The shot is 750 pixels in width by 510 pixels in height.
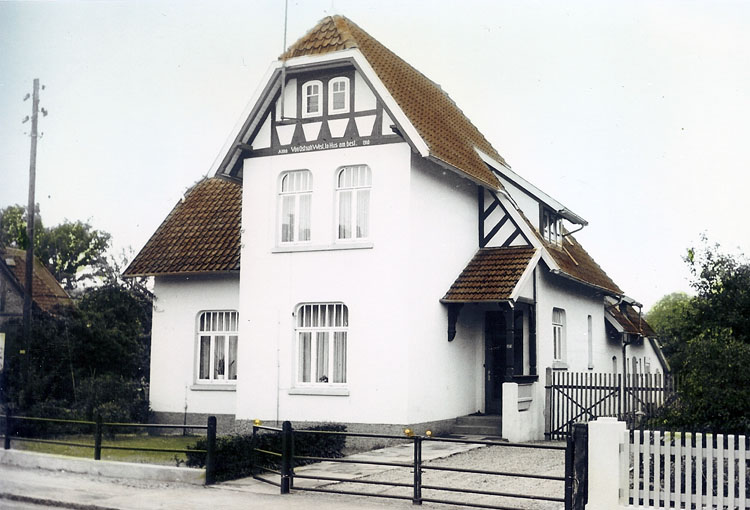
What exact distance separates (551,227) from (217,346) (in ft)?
34.9

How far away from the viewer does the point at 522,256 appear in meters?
20.5

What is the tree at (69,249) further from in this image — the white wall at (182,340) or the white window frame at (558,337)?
the white window frame at (558,337)

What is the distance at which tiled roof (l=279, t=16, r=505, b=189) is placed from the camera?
62.8 ft

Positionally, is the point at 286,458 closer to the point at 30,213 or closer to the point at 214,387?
Result: the point at 30,213

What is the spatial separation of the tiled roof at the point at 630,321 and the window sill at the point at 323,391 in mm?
14325

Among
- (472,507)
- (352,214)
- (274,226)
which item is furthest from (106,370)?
(472,507)

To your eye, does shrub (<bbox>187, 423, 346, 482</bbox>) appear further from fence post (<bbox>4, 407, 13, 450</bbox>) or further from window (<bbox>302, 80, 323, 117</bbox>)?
window (<bbox>302, 80, 323, 117</bbox>)

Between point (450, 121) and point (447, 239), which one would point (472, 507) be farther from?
point (450, 121)

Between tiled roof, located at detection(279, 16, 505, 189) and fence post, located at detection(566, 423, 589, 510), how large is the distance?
8556mm

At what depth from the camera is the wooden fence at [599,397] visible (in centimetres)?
1883

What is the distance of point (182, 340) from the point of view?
75.6ft

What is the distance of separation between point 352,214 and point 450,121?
5.43 metres

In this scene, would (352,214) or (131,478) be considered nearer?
(131,478)

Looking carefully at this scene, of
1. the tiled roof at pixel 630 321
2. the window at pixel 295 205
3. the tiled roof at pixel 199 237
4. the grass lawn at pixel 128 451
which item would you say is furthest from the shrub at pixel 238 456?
the tiled roof at pixel 630 321
